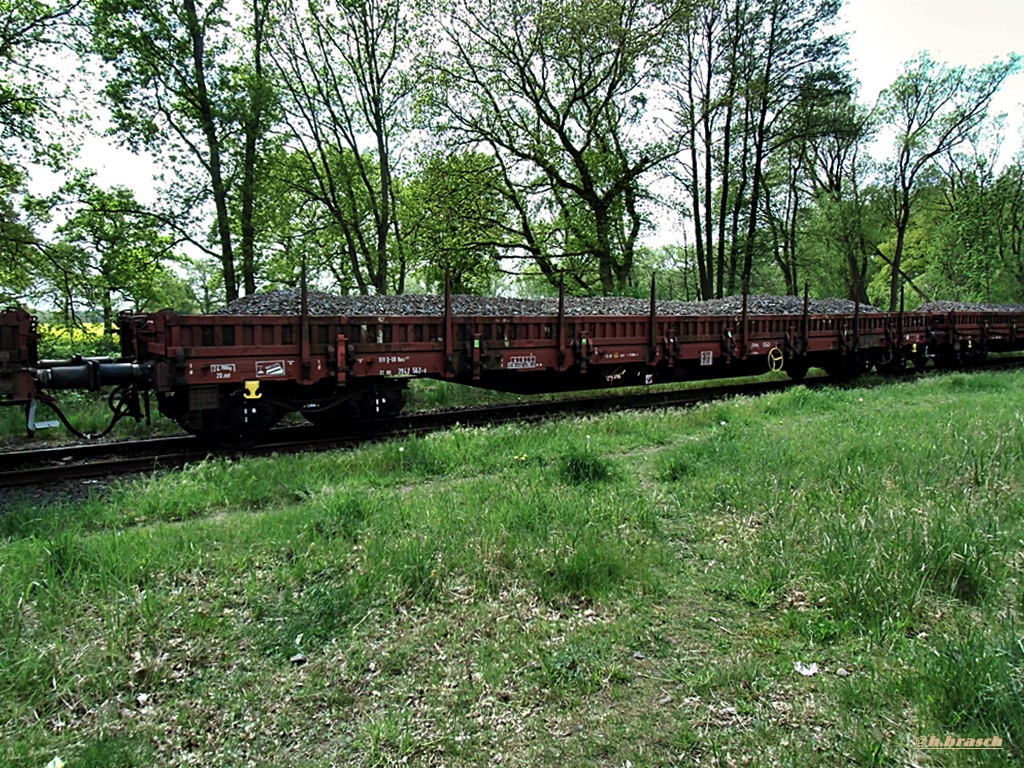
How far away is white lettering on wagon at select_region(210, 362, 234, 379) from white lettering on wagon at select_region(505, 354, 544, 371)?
13.5ft

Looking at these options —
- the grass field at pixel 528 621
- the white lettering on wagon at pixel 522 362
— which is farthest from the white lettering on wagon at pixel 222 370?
the white lettering on wagon at pixel 522 362

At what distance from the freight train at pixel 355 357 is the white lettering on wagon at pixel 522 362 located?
0.03 meters

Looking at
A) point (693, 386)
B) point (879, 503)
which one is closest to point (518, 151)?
point (693, 386)

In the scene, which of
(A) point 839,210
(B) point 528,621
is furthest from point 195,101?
Result: (A) point 839,210

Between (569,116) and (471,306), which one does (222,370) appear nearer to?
(471,306)

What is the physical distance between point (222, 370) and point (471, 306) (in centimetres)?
447

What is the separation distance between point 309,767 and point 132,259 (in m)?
16.5

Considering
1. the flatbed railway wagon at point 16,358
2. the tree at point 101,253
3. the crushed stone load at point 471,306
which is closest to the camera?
the flatbed railway wagon at point 16,358

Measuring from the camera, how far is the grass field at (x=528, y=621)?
97.6 inches

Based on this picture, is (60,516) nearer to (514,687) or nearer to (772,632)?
(514,687)

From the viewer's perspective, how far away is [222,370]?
7387 millimetres

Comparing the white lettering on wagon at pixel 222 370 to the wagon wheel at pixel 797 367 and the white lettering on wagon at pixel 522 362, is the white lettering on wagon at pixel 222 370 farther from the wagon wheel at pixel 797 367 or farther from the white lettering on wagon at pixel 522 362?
the wagon wheel at pixel 797 367

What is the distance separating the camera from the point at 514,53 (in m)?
22.9

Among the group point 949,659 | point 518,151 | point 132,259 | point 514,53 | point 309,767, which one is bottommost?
point 309,767
